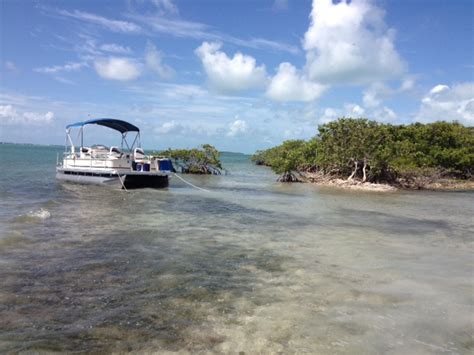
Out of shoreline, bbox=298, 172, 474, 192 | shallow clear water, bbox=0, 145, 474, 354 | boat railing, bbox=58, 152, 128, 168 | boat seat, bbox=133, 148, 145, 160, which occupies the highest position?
boat seat, bbox=133, 148, 145, 160

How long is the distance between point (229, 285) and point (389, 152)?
25991 mm

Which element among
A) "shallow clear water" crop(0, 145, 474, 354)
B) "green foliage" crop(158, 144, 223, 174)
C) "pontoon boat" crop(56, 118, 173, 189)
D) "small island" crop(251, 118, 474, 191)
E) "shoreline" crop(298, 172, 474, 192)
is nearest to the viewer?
"shallow clear water" crop(0, 145, 474, 354)

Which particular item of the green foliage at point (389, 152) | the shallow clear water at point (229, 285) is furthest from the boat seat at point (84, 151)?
the green foliage at point (389, 152)

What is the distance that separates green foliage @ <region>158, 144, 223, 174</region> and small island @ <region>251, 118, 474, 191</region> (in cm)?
675

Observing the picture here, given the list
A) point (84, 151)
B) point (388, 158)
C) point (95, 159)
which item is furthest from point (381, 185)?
point (84, 151)

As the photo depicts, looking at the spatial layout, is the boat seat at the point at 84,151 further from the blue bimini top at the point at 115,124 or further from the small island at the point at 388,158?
the small island at the point at 388,158

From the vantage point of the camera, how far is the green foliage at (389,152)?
99.7 ft

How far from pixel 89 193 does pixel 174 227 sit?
10.3 metres

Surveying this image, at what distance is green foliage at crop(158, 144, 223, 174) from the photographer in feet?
129

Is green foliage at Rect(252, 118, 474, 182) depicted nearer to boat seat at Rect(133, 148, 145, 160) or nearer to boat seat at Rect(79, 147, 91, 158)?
boat seat at Rect(133, 148, 145, 160)

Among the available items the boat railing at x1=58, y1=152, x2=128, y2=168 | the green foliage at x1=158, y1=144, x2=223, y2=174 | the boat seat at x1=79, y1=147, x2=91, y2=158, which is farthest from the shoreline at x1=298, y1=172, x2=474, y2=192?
the boat seat at x1=79, y1=147, x2=91, y2=158

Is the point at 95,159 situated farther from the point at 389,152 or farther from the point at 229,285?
the point at 389,152

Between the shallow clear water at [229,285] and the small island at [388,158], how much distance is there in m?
16.7

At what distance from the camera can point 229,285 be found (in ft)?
22.3
